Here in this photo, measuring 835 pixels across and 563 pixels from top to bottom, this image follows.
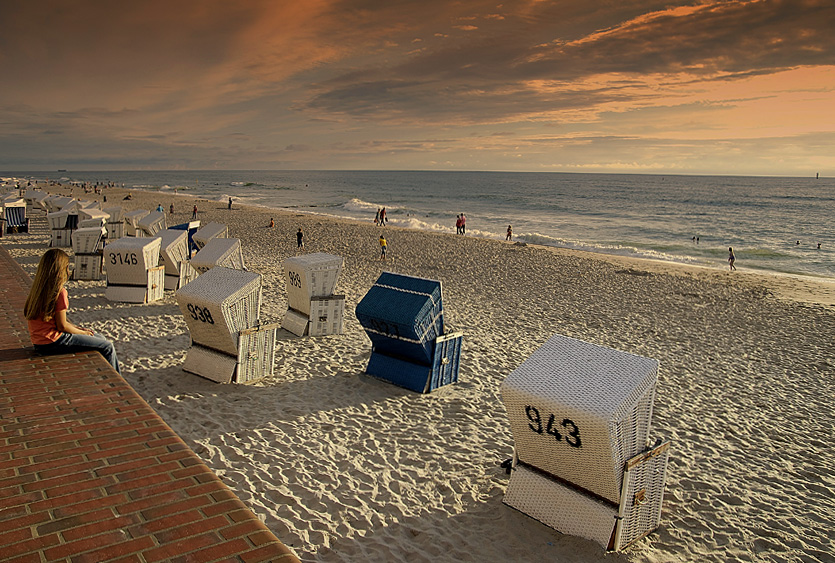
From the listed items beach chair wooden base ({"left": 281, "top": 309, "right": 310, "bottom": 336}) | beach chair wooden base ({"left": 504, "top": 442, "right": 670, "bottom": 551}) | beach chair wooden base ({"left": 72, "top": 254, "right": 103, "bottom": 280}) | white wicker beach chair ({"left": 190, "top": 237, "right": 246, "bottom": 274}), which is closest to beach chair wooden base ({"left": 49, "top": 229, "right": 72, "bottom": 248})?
beach chair wooden base ({"left": 72, "top": 254, "right": 103, "bottom": 280})

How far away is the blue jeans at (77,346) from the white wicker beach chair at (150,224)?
43.9ft

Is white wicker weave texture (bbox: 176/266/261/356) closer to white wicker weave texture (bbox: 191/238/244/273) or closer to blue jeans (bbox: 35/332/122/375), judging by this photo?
blue jeans (bbox: 35/332/122/375)

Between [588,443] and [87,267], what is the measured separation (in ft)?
48.4

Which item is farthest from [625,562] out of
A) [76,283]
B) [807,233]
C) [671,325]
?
[807,233]

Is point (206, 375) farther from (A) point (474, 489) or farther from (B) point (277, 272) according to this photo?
(B) point (277, 272)

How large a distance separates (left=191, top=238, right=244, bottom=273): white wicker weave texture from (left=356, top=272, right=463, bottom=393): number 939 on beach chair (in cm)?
481

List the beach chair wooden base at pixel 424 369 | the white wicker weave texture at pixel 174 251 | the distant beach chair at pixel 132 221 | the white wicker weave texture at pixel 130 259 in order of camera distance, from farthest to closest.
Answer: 1. the distant beach chair at pixel 132 221
2. the white wicker weave texture at pixel 174 251
3. the white wicker weave texture at pixel 130 259
4. the beach chair wooden base at pixel 424 369

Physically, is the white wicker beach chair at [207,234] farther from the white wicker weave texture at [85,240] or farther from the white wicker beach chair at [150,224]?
the white wicker beach chair at [150,224]

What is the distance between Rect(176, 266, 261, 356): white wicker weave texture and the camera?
24.4 ft

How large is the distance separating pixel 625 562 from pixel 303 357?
253 inches

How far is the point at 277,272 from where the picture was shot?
17688 mm

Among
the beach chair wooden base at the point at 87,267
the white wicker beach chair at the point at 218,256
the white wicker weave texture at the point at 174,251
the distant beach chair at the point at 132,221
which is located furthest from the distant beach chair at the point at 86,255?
the distant beach chair at the point at 132,221

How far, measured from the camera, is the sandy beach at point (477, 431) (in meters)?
4.95

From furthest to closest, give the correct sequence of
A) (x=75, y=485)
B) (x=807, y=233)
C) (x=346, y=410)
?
(x=807, y=233) < (x=346, y=410) < (x=75, y=485)
